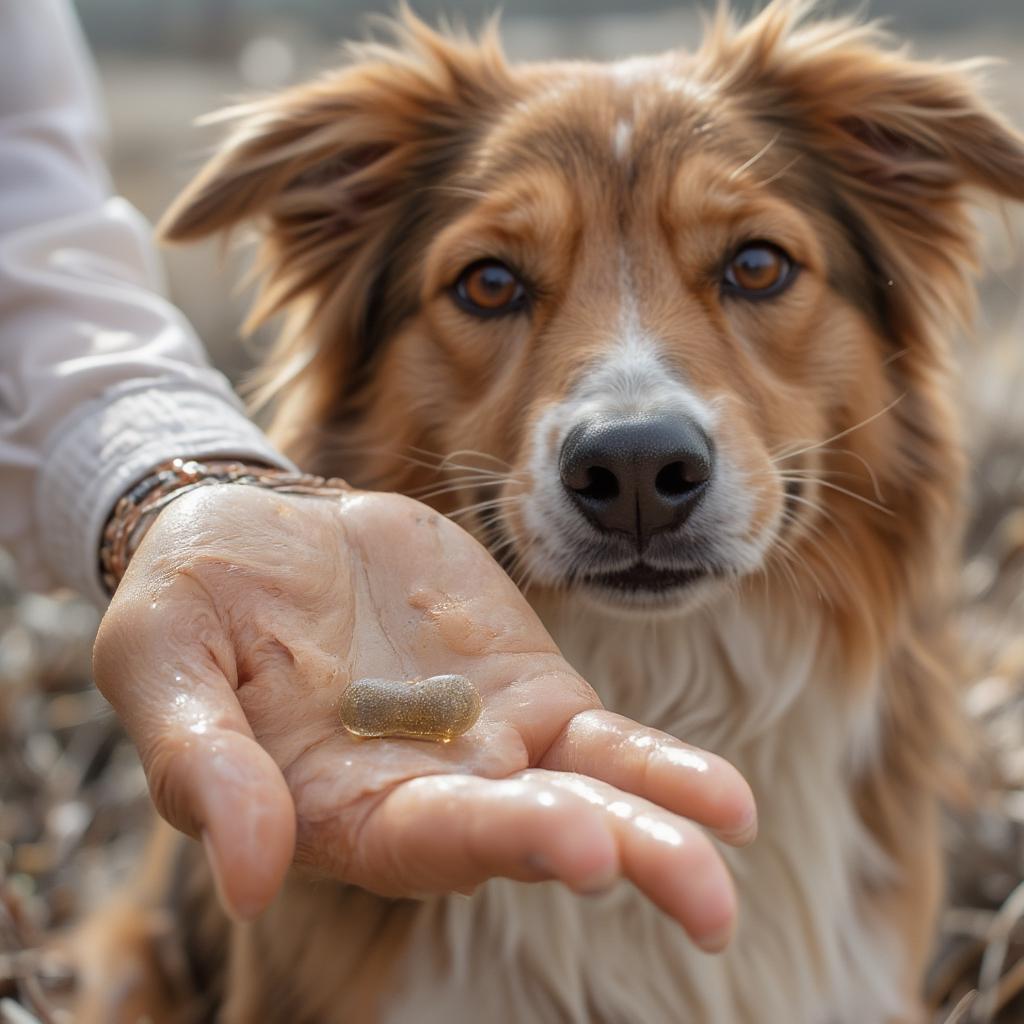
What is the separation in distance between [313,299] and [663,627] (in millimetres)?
1236

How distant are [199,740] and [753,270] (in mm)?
1697

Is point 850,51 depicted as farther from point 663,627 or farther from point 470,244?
point 663,627

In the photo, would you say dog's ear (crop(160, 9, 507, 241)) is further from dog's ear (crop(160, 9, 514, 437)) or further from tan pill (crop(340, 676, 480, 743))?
tan pill (crop(340, 676, 480, 743))

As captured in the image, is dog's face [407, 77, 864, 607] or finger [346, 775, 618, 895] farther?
dog's face [407, 77, 864, 607]

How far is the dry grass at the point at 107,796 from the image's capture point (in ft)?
10.5

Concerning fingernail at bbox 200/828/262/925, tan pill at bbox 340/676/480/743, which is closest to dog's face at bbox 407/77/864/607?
tan pill at bbox 340/676/480/743

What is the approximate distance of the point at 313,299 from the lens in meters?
3.20

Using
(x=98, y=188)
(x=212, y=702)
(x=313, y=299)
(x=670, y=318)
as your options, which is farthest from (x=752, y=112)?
(x=212, y=702)

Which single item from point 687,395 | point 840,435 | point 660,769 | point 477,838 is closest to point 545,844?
point 477,838

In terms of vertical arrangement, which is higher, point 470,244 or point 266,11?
point 470,244

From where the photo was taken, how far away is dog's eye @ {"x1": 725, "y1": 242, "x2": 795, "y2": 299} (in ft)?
8.94

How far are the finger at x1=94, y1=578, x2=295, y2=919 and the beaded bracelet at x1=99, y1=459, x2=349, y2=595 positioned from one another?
1.48ft

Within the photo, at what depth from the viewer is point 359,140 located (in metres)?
3.04

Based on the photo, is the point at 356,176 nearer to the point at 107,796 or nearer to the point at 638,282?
the point at 638,282
